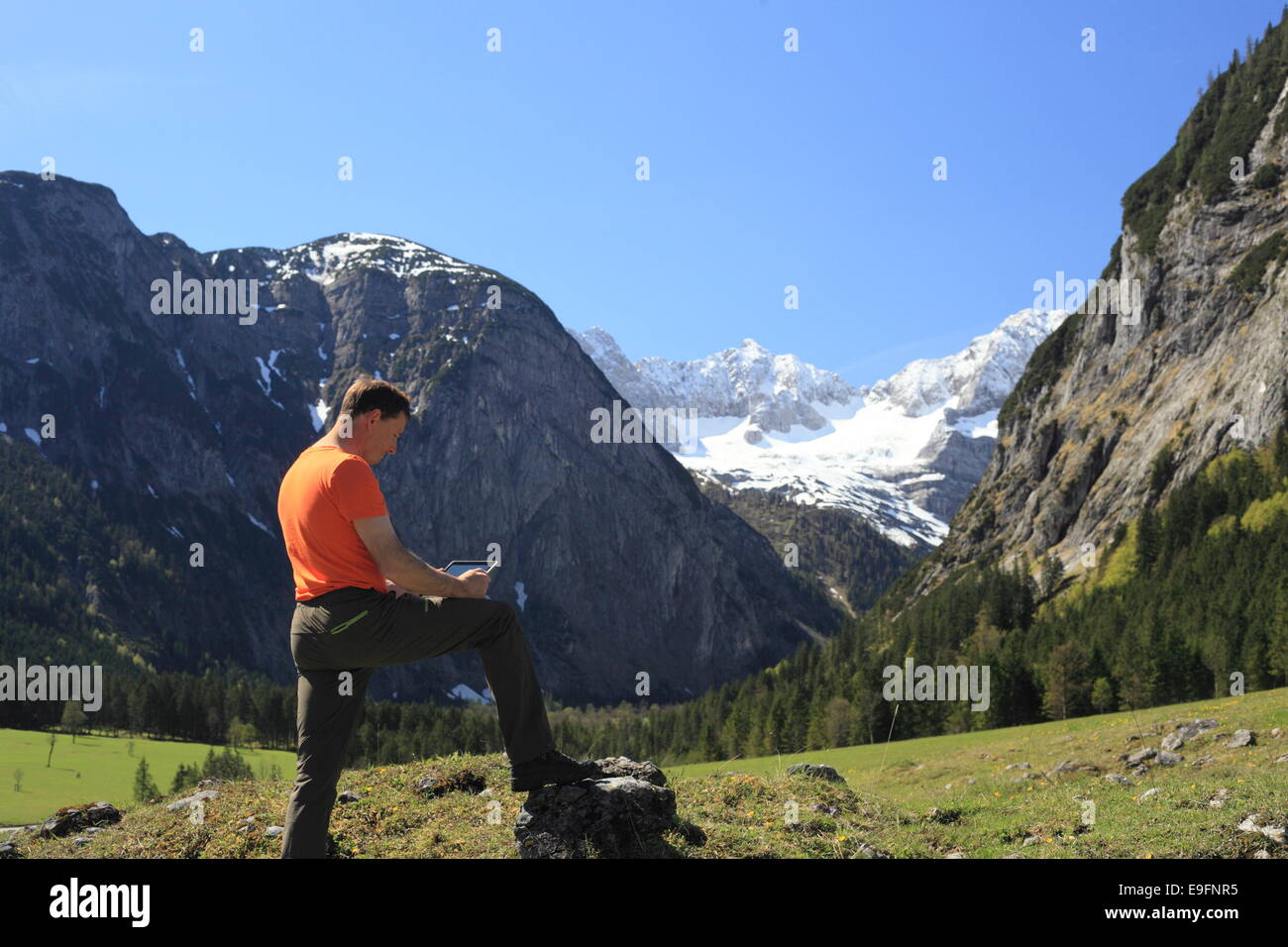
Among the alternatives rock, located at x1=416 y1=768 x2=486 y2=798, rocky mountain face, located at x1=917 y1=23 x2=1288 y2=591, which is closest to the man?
rock, located at x1=416 y1=768 x2=486 y2=798

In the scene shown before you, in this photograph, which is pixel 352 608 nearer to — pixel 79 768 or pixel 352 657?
pixel 352 657

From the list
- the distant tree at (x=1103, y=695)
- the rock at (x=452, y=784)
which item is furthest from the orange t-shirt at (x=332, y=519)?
the distant tree at (x=1103, y=695)

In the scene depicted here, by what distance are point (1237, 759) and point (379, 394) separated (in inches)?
794

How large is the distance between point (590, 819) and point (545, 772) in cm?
67

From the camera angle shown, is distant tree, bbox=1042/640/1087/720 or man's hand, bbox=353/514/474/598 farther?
distant tree, bbox=1042/640/1087/720

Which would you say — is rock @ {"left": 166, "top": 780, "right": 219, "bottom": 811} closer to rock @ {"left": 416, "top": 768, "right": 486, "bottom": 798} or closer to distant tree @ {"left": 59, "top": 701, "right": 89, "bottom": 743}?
rock @ {"left": 416, "top": 768, "right": 486, "bottom": 798}

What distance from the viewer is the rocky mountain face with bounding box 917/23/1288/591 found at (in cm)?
13112

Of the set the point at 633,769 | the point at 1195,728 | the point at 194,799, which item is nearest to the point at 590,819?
the point at 633,769

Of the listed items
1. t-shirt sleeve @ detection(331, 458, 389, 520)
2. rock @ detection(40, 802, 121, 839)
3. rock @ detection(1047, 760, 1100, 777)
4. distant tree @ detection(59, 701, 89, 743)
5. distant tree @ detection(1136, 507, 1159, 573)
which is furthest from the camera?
distant tree @ detection(59, 701, 89, 743)

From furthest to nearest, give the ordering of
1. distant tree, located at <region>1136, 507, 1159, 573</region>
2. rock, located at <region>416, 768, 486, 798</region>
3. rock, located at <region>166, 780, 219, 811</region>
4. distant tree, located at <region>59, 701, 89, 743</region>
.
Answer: distant tree, located at <region>59, 701, 89, 743</region> < distant tree, located at <region>1136, 507, 1159, 573</region> < rock, located at <region>166, 780, 219, 811</region> < rock, located at <region>416, 768, 486, 798</region>

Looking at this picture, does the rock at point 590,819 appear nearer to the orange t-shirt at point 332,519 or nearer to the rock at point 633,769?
the rock at point 633,769

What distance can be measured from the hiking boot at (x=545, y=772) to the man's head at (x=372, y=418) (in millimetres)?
3533
